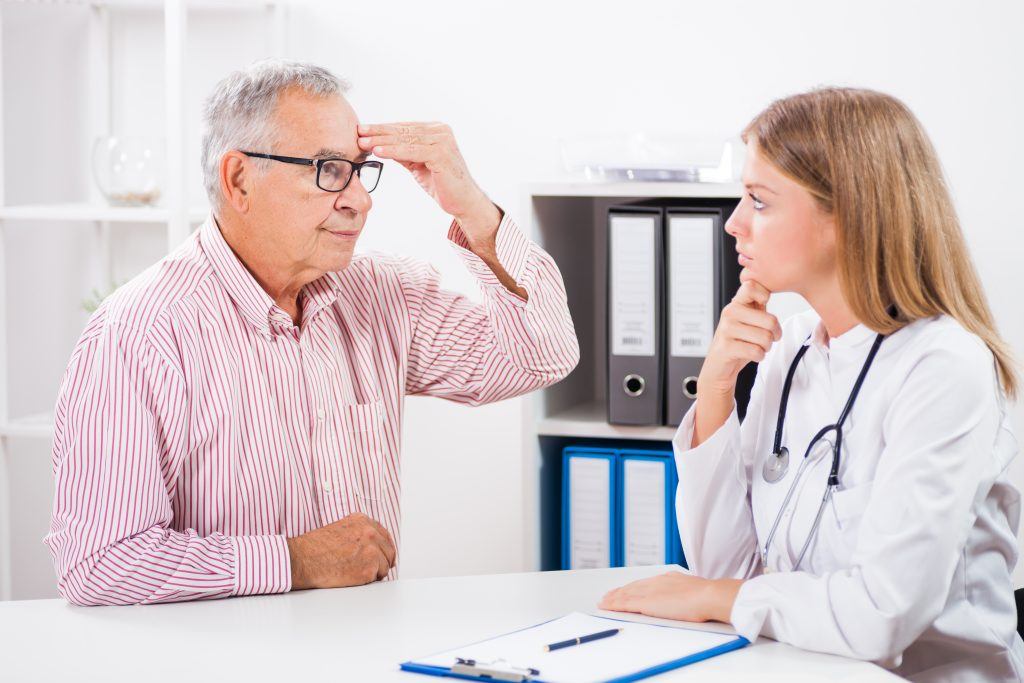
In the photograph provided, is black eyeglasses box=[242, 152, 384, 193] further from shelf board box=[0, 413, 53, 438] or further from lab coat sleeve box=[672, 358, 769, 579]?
shelf board box=[0, 413, 53, 438]

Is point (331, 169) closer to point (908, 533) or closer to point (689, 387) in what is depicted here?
point (689, 387)

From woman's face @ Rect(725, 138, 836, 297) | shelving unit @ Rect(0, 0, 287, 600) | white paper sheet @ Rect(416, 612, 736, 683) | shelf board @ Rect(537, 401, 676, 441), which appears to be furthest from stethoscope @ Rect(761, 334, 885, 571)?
shelving unit @ Rect(0, 0, 287, 600)

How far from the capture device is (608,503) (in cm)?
244

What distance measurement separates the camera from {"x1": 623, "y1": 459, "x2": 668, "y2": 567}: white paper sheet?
240 centimetres

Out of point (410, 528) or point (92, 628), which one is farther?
point (410, 528)

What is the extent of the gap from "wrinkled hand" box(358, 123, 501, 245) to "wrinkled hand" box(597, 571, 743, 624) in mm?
712

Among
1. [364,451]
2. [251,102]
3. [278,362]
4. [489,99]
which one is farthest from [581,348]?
[251,102]

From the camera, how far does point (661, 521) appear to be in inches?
94.4

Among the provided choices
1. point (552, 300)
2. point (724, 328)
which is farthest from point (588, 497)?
point (724, 328)

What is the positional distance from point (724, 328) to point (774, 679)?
58cm

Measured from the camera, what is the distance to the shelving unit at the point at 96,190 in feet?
8.44

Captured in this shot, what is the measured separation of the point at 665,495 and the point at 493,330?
0.58 meters

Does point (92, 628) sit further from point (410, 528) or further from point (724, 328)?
point (410, 528)

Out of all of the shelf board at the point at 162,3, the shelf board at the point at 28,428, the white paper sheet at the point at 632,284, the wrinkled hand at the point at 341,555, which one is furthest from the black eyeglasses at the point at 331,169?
the shelf board at the point at 28,428
